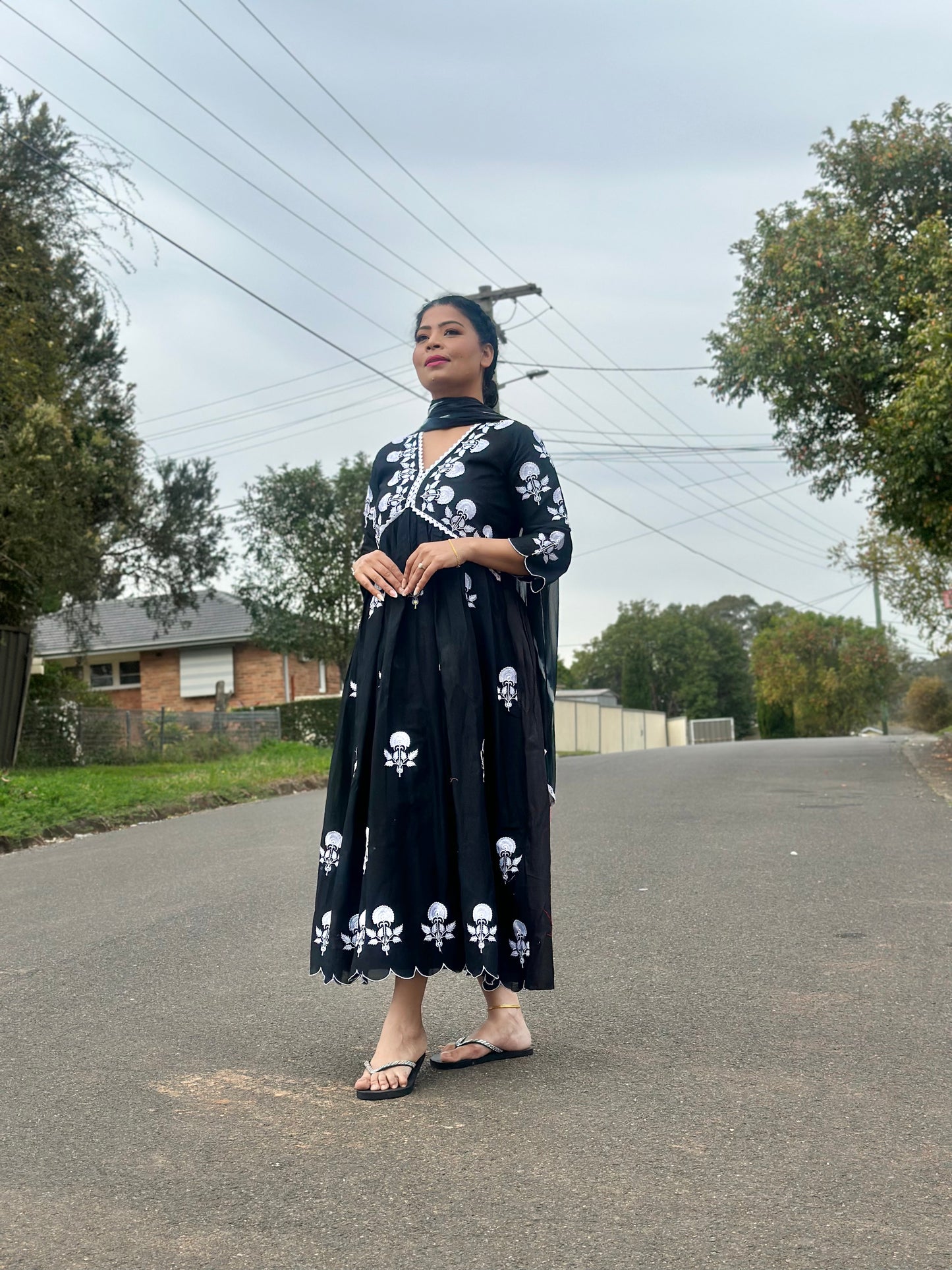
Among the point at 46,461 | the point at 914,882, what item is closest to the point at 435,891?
the point at 914,882

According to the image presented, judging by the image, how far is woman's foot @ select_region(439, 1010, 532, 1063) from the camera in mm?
3371

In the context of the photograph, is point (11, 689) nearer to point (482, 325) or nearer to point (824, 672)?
point (482, 325)

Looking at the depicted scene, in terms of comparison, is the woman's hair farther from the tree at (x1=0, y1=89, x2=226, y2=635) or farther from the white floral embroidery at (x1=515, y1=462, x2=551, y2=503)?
the tree at (x1=0, y1=89, x2=226, y2=635)

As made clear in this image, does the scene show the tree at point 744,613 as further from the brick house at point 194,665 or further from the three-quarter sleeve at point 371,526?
the three-quarter sleeve at point 371,526

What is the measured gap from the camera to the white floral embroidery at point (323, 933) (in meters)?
3.33

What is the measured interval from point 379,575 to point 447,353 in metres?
0.67

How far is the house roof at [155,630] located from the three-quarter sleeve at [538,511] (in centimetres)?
3535

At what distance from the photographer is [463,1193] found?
2.43 metres

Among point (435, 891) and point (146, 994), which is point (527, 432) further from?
point (146, 994)

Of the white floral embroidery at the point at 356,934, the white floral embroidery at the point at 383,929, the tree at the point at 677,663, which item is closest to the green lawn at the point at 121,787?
the white floral embroidery at the point at 356,934

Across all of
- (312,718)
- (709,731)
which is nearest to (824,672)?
(709,731)

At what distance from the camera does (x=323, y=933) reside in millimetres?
3338

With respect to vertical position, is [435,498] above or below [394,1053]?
above

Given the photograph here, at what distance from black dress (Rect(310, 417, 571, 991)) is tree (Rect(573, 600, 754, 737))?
298 feet
